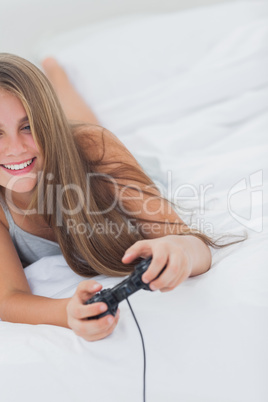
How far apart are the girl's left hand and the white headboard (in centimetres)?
134

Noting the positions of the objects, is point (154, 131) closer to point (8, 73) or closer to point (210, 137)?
point (210, 137)

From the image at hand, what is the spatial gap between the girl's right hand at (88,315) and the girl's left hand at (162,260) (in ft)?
0.21

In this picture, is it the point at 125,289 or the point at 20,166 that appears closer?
the point at 125,289

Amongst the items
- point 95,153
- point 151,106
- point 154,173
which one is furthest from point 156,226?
point 151,106

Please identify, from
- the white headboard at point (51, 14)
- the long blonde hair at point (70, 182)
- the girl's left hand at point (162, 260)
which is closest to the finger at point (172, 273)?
the girl's left hand at point (162, 260)

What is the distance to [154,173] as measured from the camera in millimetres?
1305

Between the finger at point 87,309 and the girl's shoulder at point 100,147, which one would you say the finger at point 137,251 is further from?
the girl's shoulder at point 100,147

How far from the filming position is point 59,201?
1014 millimetres

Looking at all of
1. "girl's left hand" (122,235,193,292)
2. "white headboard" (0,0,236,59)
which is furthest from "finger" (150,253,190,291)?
"white headboard" (0,0,236,59)

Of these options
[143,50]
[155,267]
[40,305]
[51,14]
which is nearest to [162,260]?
[155,267]

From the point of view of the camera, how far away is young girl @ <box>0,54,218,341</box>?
0.91m

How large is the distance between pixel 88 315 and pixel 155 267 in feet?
0.36

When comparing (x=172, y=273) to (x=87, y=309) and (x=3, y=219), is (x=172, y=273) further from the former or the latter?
(x=3, y=219)

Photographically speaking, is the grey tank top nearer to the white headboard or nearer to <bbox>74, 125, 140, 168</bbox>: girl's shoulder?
<bbox>74, 125, 140, 168</bbox>: girl's shoulder
